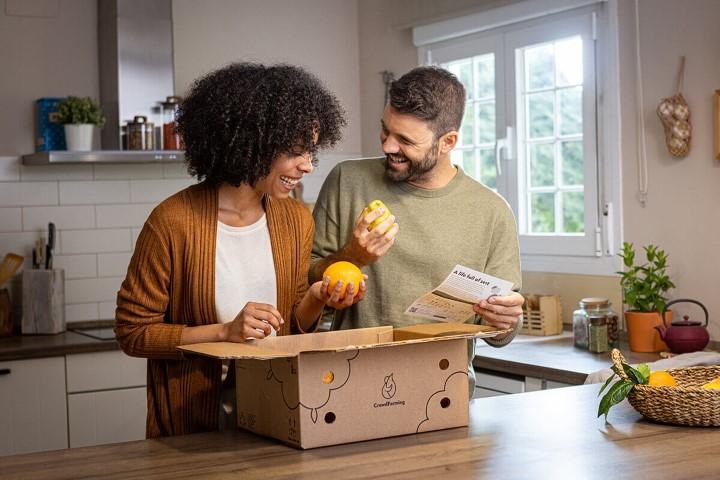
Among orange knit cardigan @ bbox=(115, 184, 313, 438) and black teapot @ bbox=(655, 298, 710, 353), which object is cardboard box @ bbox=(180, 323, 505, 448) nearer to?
orange knit cardigan @ bbox=(115, 184, 313, 438)

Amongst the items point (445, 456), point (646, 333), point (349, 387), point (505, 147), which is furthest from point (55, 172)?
point (445, 456)

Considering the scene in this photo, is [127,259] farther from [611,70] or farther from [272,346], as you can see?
[272,346]

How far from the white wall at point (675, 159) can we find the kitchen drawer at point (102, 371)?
212cm

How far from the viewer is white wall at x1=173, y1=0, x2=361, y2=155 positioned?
16.3ft

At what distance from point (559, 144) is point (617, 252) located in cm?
57

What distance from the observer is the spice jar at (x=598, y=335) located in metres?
3.70

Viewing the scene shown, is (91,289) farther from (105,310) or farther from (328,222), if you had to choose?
(328,222)

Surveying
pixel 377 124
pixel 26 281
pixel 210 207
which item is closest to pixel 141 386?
pixel 26 281

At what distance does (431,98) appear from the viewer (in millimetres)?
2588

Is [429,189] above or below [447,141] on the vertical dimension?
below

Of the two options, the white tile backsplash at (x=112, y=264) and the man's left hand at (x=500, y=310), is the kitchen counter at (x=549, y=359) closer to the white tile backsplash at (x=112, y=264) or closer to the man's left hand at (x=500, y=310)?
the man's left hand at (x=500, y=310)

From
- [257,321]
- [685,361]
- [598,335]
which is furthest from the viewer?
[598,335]

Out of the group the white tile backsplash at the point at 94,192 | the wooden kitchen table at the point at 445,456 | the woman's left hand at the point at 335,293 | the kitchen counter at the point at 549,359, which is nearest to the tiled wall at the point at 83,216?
the white tile backsplash at the point at 94,192

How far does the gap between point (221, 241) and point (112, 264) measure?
2604mm
